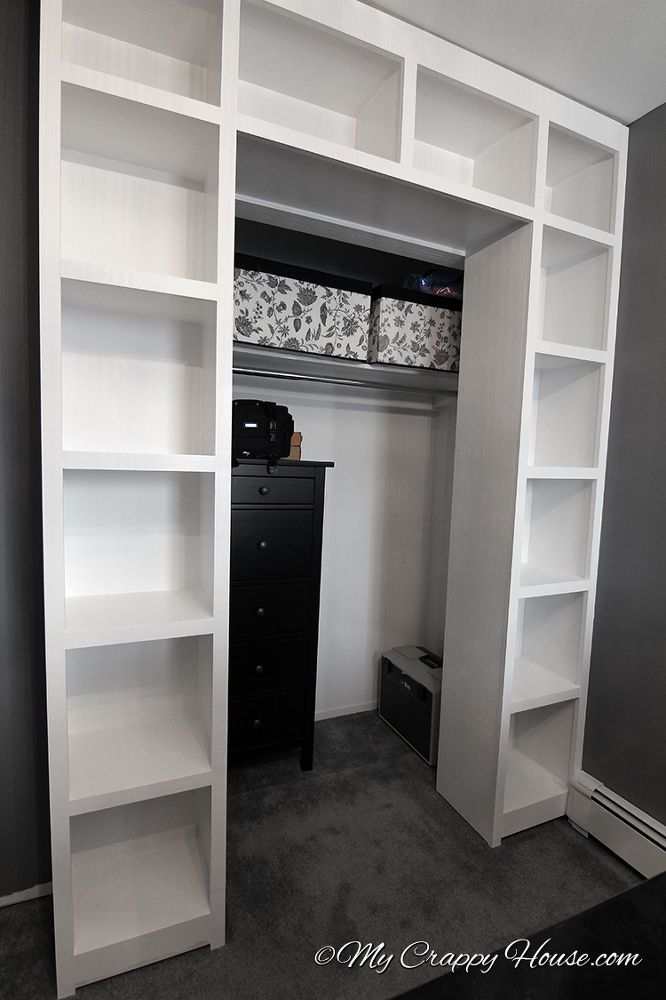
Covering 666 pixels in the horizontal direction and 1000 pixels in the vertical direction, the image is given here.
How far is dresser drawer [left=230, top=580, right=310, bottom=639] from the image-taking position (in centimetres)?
210

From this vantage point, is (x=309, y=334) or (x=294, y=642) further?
(x=294, y=642)

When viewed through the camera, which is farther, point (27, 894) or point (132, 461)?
point (27, 894)

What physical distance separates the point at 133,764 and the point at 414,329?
1.78m

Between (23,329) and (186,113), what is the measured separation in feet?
2.24

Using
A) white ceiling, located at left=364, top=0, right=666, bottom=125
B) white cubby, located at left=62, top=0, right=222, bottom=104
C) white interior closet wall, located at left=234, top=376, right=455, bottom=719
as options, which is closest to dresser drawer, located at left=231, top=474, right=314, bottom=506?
white interior closet wall, located at left=234, top=376, right=455, bottom=719

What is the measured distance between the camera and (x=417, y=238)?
→ 1.95 m

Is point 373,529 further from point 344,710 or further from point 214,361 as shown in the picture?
point 214,361

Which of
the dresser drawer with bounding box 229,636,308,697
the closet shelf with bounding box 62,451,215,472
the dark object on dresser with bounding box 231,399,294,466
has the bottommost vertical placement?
the dresser drawer with bounding box 229,636,308,697

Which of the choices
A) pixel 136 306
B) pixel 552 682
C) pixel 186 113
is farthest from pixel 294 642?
pixel 186 113

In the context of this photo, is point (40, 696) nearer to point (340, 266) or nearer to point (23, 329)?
point (23, 329)

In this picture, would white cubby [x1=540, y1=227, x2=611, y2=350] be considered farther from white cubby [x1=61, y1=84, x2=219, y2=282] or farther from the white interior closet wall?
white cubby [x1=61, y1=84, x2=219, y2=282]

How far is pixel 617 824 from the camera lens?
187cm

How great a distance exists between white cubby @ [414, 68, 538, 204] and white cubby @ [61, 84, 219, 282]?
27.4 inches

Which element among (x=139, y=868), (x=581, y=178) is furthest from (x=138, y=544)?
(x=581, y=178)
